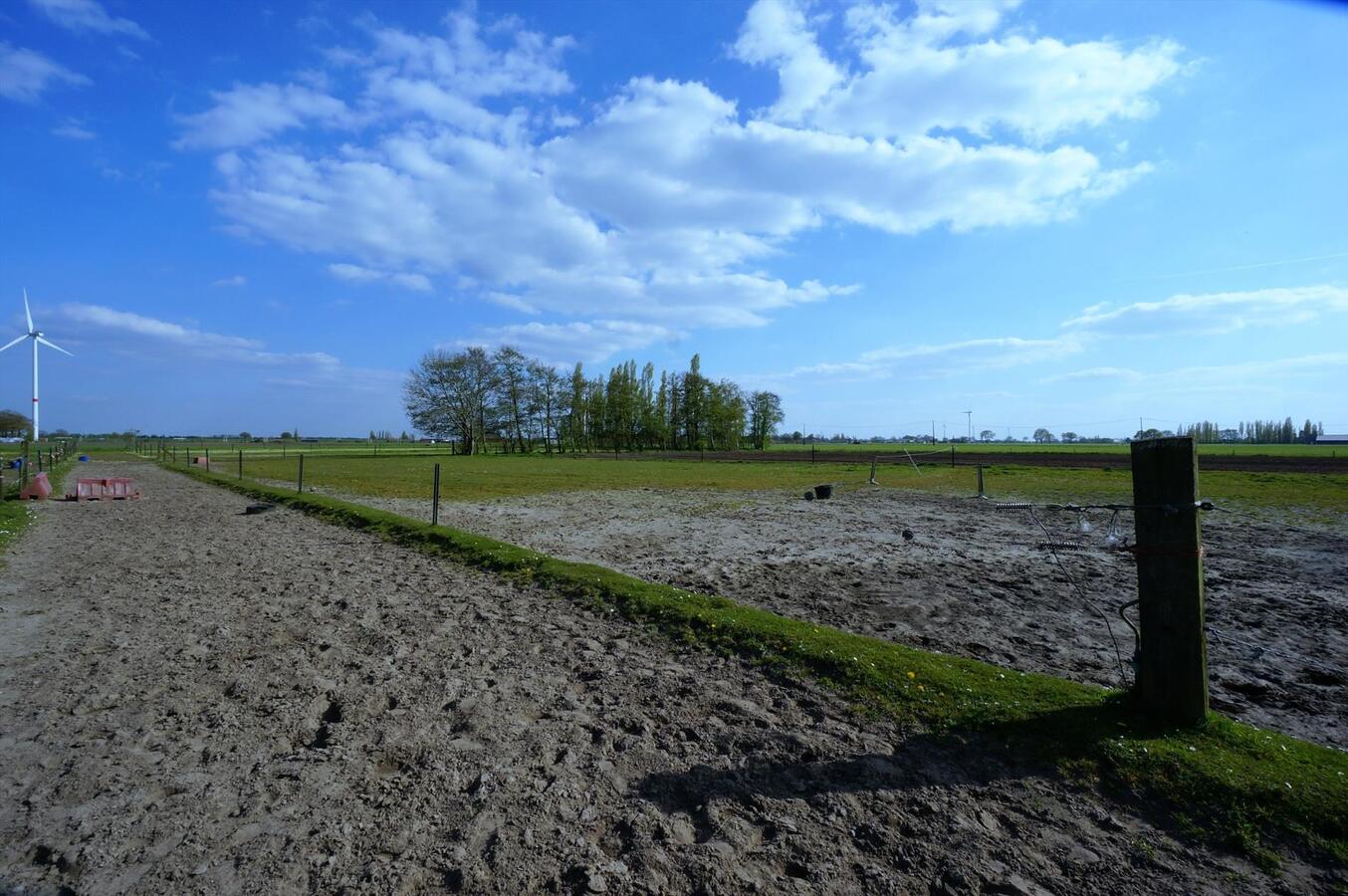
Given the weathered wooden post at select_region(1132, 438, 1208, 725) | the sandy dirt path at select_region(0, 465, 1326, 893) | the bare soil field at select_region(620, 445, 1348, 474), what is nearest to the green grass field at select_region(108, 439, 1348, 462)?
the bare soil field at select_region(620, 445, 1348, 474)

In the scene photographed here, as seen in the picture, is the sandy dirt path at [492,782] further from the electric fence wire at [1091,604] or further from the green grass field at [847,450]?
the green grass field at [847,450]

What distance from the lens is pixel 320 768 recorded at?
4.12 meters

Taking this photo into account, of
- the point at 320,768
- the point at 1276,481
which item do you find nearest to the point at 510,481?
the point at 320,768

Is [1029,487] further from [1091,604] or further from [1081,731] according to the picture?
[1081,731]

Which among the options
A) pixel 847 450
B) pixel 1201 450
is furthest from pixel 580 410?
pixel 1201 450

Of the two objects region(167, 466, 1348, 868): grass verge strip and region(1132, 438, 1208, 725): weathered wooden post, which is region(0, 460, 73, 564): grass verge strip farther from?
region(1132, 438, 1208, 725): weathered wooden post

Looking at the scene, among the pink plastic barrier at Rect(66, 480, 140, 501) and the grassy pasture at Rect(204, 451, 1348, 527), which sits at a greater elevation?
the pink plastic barrier at Rect(66, 480, 140, 501)

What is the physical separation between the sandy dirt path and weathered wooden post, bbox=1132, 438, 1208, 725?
3.74ft

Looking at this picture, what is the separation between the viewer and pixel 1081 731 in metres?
4.36

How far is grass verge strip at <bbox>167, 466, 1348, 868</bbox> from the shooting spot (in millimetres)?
3486

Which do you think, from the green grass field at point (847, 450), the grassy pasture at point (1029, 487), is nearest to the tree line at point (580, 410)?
the green grass field at point (847, 450)

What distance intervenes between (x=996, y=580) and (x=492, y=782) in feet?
28.6

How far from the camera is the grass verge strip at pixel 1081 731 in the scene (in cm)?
349

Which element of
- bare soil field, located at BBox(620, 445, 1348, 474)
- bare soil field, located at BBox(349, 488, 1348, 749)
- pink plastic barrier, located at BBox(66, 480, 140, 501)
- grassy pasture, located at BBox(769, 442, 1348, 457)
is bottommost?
bare soil field, located at BBox(349, 488, 1348, 749)
